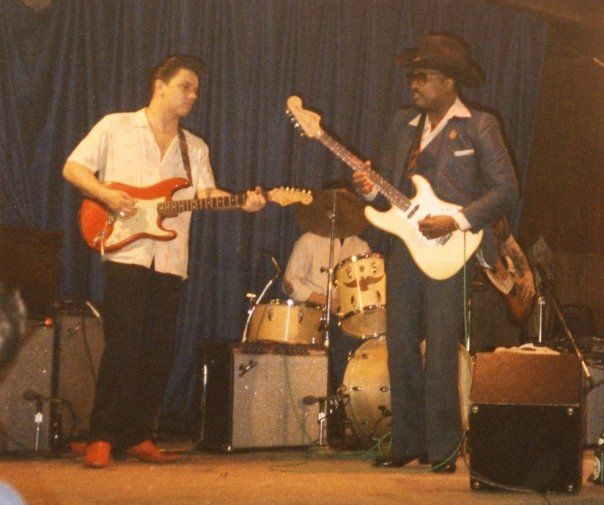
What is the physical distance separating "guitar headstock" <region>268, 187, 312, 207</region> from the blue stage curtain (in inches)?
72.7

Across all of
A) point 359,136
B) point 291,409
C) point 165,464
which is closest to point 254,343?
point 291,409

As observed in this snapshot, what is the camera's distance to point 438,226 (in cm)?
463

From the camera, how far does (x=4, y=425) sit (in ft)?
17.3

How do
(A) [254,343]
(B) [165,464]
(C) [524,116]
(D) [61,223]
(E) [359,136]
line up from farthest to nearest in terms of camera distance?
(C) [524,116]
(E) [359,136]
(D) [61,223]
(A) [254,343]
(B) [165,464]

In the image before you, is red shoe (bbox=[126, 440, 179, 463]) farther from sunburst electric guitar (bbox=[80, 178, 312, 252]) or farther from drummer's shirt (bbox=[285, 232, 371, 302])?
drummer's shirt (bbox=[285, 232, 371, 302])

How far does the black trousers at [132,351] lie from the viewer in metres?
4.91

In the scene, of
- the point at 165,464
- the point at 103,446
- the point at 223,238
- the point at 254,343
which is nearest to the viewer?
the point at 103,446

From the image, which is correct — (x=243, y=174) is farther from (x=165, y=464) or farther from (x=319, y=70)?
(x=165, y=464)

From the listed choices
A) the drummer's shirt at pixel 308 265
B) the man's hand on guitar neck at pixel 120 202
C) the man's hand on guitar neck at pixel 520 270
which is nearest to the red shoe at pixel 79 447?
the man's hand on guitar neck at pixel 120 202

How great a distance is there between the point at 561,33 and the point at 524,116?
105 cm

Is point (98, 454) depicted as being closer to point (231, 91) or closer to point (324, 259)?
point (324, 259)

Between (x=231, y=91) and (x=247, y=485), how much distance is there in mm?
3619

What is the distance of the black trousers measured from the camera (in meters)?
4.91

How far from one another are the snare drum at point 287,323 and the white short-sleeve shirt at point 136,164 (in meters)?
1.23
